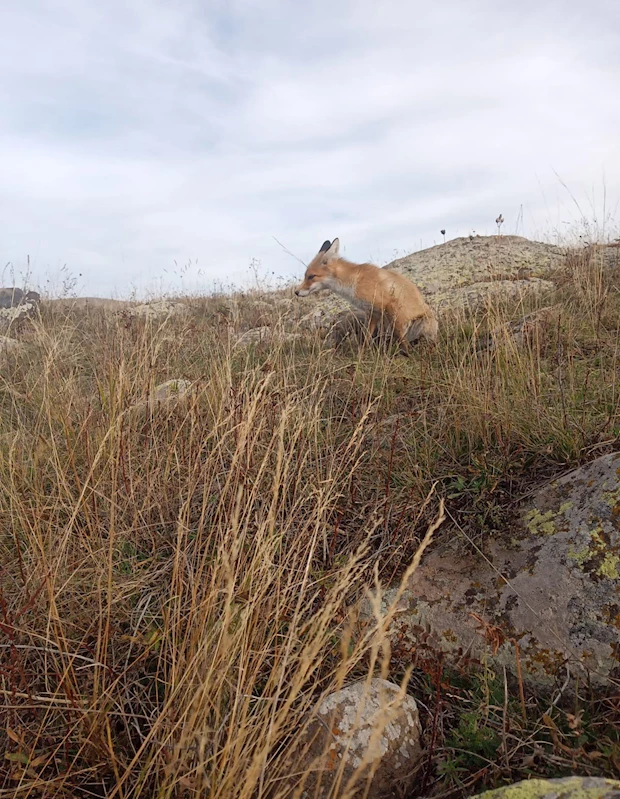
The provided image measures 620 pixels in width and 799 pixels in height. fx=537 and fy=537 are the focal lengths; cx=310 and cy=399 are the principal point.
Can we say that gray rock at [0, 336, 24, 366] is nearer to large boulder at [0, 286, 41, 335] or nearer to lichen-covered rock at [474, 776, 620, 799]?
large boulder at [0, 286, 41, 335]

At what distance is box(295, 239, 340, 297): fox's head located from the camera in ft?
24.7

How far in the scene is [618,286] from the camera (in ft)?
22.0

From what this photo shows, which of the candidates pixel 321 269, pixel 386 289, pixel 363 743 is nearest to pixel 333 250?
pixel 321 269

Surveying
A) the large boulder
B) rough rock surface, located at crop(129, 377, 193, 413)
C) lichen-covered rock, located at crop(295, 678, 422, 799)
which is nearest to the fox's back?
rough rock surface, located at crop(129, 377, 193, 413)

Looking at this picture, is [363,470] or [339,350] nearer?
[363,470]

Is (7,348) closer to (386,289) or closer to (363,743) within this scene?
(386,289)

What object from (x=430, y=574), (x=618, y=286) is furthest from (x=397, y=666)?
(x=618, y=286)

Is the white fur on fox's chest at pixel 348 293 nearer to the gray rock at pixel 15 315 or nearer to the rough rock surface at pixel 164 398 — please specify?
the rough rock surface at pixel 164 398

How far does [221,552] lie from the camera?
1.80m

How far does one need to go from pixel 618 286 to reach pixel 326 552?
239 inches

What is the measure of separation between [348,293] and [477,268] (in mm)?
3143

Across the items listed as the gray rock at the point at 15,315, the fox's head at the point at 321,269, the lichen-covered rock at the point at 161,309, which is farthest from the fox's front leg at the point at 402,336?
the gray rock at the point at 15,315

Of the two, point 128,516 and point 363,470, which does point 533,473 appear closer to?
point 363,470

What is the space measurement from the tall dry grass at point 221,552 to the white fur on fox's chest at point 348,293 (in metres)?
2.57
